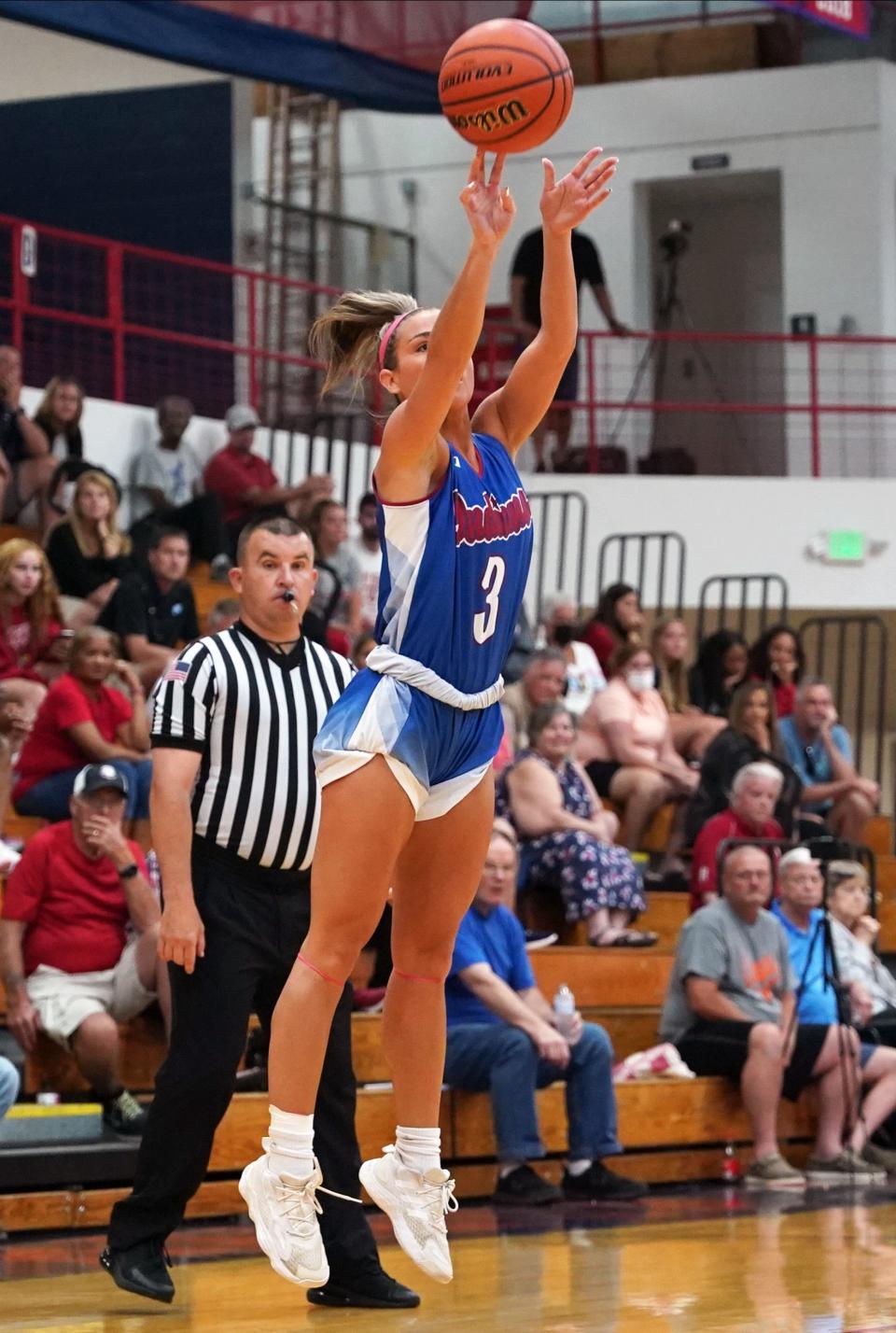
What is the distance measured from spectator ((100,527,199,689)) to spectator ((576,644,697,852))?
6.74 ft

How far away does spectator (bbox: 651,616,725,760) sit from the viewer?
35.9 feet

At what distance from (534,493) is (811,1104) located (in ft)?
21.3

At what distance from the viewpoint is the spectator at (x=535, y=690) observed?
9.59m

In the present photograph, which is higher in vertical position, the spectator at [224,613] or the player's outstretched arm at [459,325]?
the player's outstretched arm at [459,325]

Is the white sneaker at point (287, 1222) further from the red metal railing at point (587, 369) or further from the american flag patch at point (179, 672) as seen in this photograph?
the red metal railing at point (587, 369)

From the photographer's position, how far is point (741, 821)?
29.3 ft

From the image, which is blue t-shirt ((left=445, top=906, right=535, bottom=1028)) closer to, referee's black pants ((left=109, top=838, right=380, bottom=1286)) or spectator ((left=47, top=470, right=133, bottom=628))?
referee's black pants ((left=109, top=838, right=380, bottom=1286))

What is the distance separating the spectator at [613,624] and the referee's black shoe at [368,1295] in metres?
7.05

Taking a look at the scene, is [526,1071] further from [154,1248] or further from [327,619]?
[327,619]

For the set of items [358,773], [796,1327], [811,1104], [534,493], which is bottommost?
[811,1104]

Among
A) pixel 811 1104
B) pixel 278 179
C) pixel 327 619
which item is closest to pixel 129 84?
pixel 278 179

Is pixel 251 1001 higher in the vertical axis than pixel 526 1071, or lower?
higher

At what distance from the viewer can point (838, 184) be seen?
15.8 meters

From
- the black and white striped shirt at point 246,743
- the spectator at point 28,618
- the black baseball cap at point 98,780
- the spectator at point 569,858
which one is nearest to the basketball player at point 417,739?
the black and white striped shirt at point 246,743
